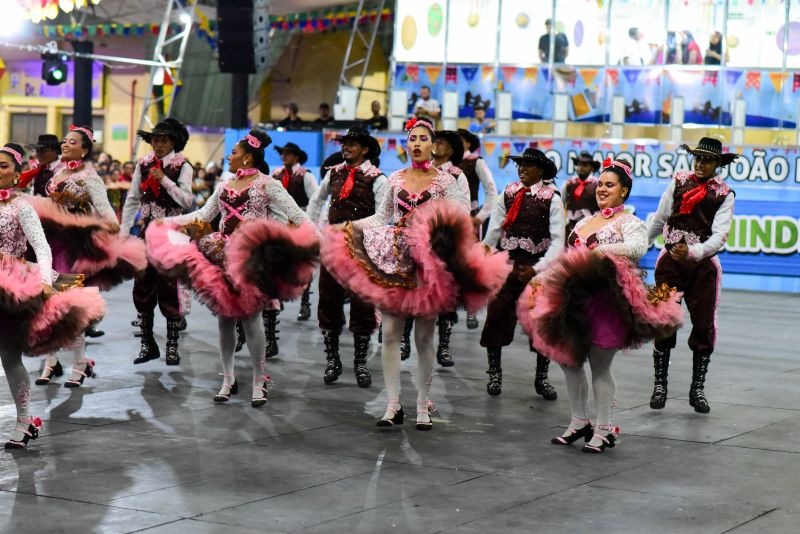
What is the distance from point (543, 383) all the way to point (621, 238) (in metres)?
2.15

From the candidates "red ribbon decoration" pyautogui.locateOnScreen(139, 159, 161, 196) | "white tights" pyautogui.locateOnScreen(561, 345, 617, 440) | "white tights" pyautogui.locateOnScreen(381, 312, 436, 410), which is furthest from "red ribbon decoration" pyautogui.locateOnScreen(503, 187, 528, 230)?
"red ribbon decoration" pyautogui.locateOnScreen(139, 159, 161, 196)

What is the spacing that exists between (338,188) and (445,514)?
466cm

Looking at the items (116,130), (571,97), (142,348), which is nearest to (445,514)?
(142,348)

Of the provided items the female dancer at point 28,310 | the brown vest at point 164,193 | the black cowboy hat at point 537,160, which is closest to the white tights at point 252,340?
the female dancer at point 28,310

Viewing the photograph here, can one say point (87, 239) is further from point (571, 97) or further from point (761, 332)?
point (571, 97)

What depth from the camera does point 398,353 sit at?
7.86 metres

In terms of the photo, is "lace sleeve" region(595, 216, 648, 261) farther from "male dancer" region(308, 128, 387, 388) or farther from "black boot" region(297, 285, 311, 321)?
"black boot" region(297, 285, 311, 321)

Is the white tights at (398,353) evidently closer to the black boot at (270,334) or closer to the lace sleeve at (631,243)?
the lace sleeve at (631,243)

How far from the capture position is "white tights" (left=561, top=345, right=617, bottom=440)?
23.6 ft

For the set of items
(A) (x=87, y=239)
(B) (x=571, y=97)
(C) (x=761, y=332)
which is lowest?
(C) (x=761, y=332)

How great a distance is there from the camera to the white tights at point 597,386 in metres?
7.19

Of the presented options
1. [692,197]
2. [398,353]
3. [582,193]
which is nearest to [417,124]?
[398,353]

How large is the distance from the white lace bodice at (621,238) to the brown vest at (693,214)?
1.47m

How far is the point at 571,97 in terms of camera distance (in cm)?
2166
